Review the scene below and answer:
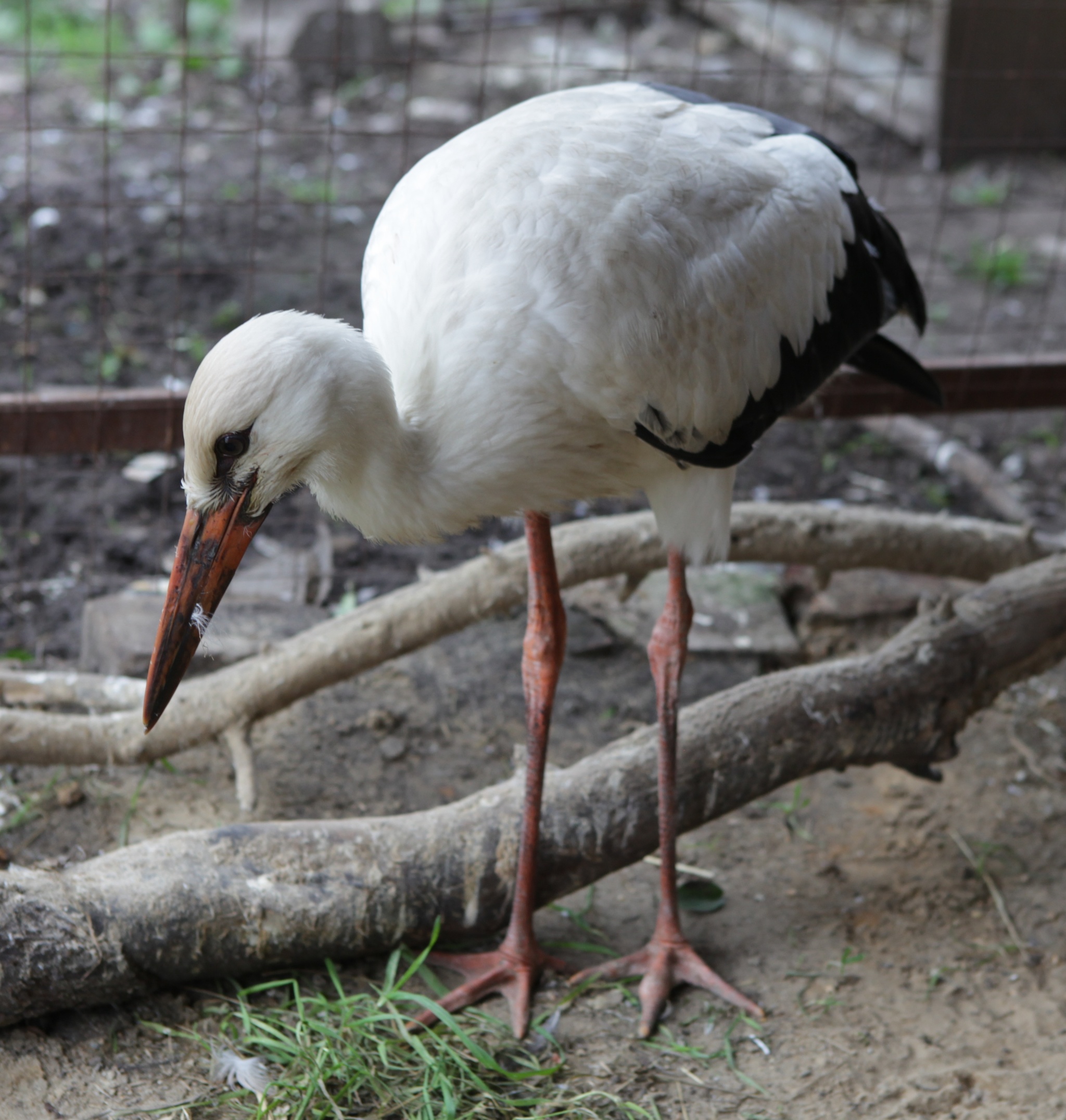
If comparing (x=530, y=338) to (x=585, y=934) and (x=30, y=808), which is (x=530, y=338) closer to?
(x=585, y=934)

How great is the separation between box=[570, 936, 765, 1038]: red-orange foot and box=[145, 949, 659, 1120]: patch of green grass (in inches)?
10.4

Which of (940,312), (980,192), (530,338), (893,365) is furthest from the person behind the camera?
(980,192)

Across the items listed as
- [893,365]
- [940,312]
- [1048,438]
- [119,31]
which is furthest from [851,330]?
[119,31]

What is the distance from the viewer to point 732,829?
378 cm

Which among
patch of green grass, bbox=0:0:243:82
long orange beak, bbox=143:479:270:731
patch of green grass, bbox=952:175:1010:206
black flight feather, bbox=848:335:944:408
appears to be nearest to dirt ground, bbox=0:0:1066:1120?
patch of green grass, bbox=952:175:1010:206

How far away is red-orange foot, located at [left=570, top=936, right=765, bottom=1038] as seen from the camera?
305 centimetres

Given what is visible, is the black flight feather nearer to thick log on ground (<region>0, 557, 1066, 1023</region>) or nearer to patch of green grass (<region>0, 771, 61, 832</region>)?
thick log on ground (<region>0, 557, 1066, 1023</region>)

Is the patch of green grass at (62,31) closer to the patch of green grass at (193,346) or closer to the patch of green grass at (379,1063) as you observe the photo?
the patch of green grass at (193,346)

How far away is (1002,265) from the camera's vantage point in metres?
7.06

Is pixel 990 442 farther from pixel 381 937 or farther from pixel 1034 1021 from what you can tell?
pixel 381 937

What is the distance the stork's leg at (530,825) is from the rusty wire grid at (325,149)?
156 cm

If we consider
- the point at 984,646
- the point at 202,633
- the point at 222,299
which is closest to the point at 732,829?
the point at 984,646

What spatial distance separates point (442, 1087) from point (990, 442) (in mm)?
4231

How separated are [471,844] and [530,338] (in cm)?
129
